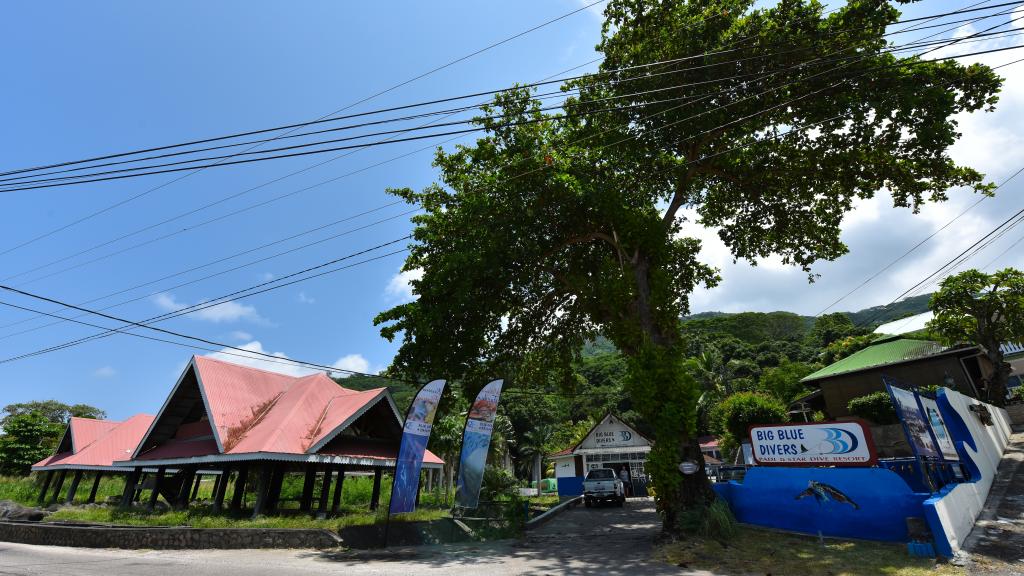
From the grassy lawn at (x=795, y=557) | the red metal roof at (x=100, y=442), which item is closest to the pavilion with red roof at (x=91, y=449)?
the red metal roof at (x=100, y=442)

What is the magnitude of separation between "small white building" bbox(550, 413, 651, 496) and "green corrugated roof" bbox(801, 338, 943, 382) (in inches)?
495

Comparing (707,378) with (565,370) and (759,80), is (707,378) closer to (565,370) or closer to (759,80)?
(565,370)

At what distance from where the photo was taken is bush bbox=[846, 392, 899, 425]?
81.4 ft

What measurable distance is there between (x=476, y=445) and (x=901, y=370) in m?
28.5

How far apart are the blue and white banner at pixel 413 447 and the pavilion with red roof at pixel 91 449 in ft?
68.7

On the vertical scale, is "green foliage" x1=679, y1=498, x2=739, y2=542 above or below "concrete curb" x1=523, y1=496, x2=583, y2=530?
above

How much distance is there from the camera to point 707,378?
49.5m

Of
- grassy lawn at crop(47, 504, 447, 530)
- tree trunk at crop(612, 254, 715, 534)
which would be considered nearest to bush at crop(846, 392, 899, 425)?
tree trunk at crop(612, 254, 715, 534)

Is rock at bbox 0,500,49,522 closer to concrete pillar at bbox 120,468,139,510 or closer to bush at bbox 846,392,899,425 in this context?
concrete pillar at bbox 120,468,139,510

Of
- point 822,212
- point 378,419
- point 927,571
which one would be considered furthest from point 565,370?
point 927,571

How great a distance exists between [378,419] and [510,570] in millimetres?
12348

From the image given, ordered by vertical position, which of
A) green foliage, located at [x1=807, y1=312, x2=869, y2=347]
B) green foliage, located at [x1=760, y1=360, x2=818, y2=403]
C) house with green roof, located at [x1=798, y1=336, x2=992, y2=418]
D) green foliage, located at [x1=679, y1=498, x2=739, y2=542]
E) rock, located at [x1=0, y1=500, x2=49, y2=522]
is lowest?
green foliage, located at [x1=679, y1=498, x2=739, y2=542]

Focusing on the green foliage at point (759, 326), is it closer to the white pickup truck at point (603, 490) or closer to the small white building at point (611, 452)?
the small white building at point (611, 452)

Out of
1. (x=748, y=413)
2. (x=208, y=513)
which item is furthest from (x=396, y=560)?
(x=748, y=413)
